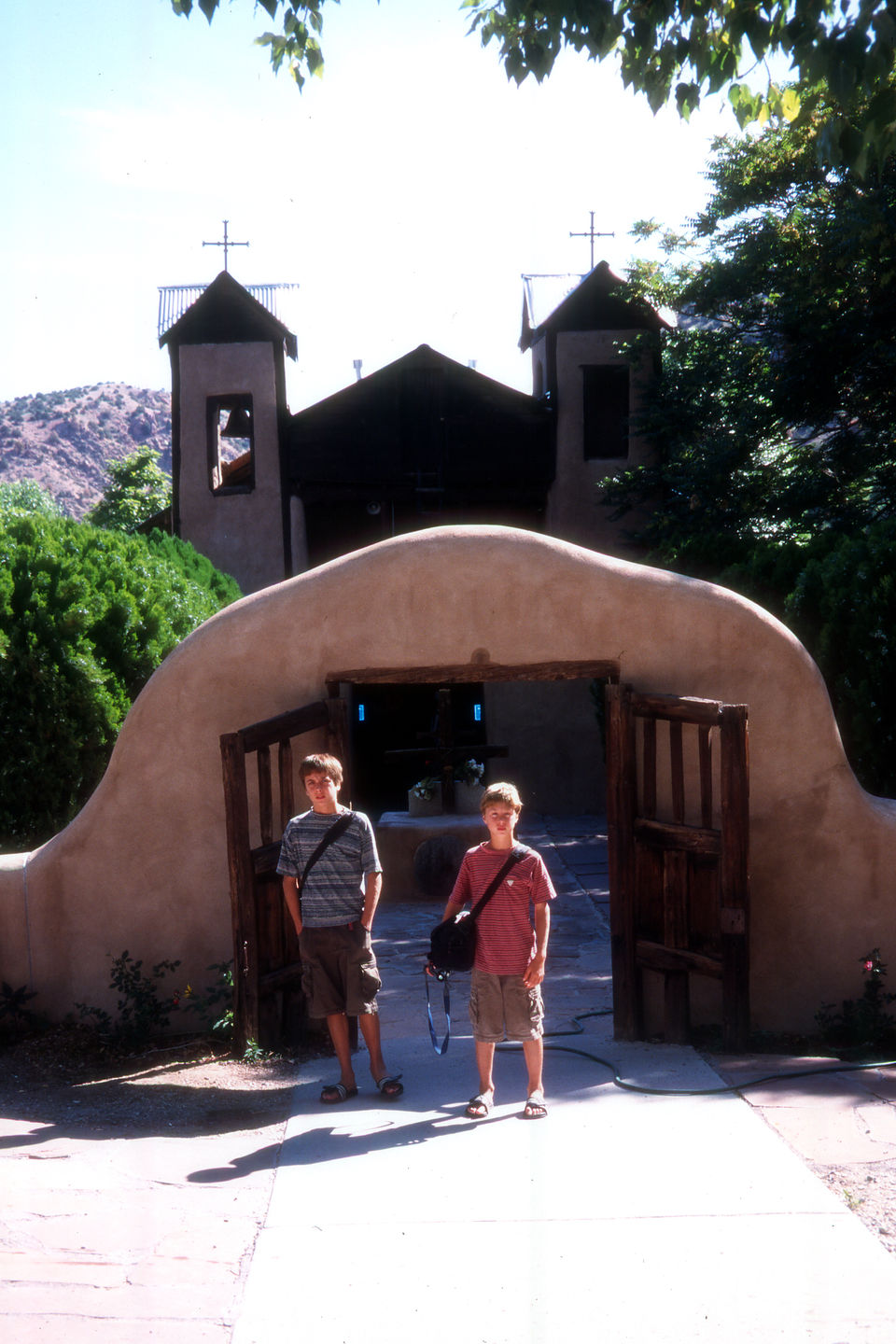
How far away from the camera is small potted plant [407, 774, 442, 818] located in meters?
14.0

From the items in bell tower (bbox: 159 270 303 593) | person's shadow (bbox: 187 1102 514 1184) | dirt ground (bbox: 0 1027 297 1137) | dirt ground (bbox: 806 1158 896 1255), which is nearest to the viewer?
dirt ground (bbox: 806 1158 896 1255)

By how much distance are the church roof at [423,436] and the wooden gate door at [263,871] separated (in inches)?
470

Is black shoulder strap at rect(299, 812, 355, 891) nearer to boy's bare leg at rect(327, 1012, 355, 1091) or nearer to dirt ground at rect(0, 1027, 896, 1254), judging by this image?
boy's bare leg at rect(327, 1012, 355, 1091)

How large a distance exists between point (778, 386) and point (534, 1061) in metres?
11.5

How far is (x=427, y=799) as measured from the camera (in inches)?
551

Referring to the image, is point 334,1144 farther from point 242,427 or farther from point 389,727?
point 242,427

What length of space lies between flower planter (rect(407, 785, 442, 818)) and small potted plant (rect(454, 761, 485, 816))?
0.67ft

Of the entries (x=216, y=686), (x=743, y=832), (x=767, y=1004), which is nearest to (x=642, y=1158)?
(x=743, y=832)

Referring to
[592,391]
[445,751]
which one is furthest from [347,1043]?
[592,391]

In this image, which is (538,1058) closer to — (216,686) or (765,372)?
(216,686)

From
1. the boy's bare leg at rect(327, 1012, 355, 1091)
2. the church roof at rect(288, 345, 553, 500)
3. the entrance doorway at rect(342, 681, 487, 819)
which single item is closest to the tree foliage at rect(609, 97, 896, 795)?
the church roof at rect(288, 345, 553, 500)

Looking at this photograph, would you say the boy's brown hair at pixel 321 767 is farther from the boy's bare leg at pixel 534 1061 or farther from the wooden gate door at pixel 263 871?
the boy's bare leg at pixel 534 1061

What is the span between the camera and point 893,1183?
5230 millimetres

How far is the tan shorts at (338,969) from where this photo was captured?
630 cm
